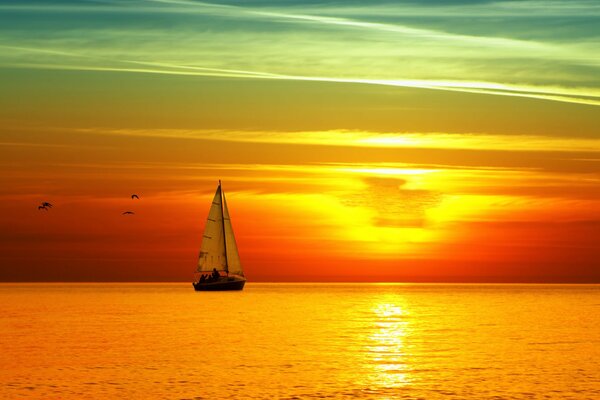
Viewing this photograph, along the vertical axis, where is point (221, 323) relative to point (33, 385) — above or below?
above

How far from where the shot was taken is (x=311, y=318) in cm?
14450

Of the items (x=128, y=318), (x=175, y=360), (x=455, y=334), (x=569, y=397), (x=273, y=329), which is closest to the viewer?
(x=569, y=397)

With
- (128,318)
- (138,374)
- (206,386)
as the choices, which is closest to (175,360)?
(138,374)

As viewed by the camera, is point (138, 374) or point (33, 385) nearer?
point (33, 385)

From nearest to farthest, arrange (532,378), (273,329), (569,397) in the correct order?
(569,397), (532,378), (273,329)

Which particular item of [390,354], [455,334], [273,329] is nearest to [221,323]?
[273,329]

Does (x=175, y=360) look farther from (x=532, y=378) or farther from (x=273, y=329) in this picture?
(x=273, y=329)

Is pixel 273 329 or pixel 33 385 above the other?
pixel 273 329

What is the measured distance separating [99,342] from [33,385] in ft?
105

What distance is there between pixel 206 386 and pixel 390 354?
2492 cm

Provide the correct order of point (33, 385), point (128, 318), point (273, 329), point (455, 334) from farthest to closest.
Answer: point (128, 318) < point (273, 329) < point (455, 334) < point (33, 385)

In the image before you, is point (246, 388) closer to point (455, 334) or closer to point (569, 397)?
point (569, 397)

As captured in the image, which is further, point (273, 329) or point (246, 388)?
point (273, 329)

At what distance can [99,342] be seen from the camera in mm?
90812
